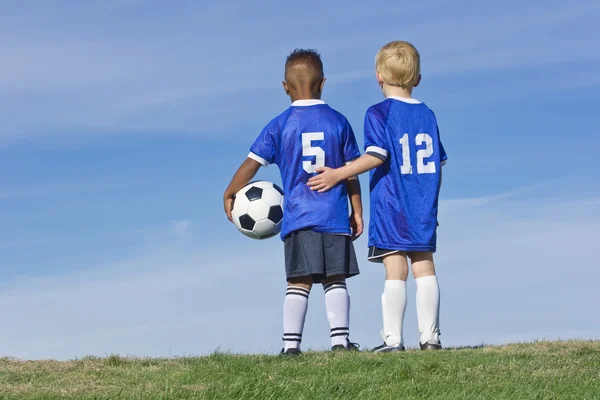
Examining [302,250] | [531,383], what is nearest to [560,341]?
[531,383]

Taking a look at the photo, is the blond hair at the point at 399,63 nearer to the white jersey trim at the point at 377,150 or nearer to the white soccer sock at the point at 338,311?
the white jersey trim at the point at 377,150

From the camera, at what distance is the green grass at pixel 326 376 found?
6.77 metres

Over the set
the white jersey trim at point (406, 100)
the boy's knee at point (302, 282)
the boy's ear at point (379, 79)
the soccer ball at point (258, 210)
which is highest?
the boy's ear at point (379, 79)

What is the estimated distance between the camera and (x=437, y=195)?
8.73 meters

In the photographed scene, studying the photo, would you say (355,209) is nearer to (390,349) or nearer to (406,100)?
(406,100)

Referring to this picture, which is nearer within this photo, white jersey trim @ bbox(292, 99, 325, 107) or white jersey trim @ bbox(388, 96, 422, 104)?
white jersey trim @ bbox(292, 99, 325, 107)

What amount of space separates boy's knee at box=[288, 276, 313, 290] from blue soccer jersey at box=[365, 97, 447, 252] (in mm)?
747

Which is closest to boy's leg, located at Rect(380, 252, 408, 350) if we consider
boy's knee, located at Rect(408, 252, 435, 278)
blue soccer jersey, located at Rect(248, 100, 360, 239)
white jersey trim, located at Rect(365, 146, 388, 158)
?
boy's knee, located at Rect(408, 252, 435, 278)

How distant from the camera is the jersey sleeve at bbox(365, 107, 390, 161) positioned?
27.8ft

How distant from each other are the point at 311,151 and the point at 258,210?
0.87 metres

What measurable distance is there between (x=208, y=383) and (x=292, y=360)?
1.09 meters

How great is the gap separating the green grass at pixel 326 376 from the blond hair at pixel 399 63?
2.81 metres

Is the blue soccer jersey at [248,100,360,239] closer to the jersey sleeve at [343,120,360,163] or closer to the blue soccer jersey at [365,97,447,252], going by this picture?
the jersey sleeve at [343,120,360,163]

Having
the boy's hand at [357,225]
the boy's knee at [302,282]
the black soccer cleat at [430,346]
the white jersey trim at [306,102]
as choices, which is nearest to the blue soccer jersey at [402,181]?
the boy's hand at [357,225]
